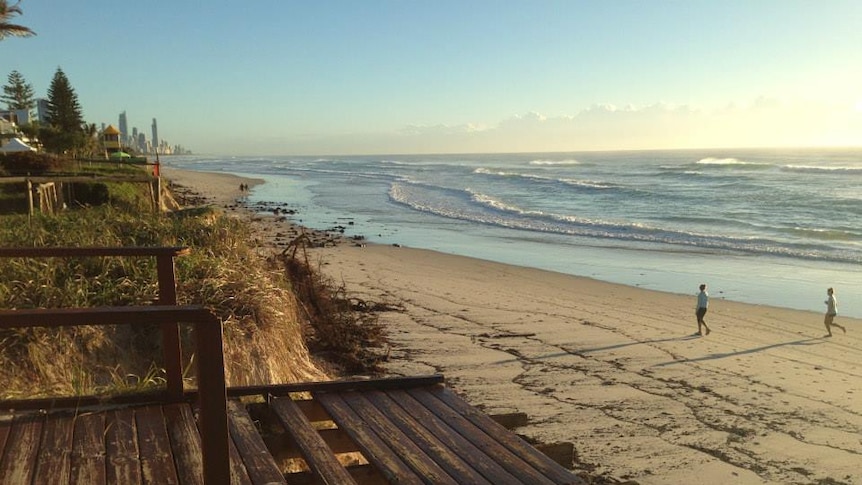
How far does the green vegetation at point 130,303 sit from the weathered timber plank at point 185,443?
659mm

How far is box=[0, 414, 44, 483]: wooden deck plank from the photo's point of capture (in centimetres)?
298

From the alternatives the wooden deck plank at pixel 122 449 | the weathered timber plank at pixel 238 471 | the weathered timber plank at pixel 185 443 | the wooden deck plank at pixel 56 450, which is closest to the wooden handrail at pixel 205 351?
the weathered timber plank at pixel 185 443

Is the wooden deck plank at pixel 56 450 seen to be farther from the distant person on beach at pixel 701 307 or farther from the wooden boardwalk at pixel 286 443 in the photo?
the distant person on beach at pixel 701 307

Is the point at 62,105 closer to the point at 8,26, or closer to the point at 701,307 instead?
the point at 8,26

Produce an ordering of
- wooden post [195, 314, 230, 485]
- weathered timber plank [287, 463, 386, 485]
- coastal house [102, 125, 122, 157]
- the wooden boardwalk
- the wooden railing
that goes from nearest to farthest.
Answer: the wooden railing, wooden post [195, 314, 230, 485], the wooden boardwalk, weathered timber plank [287, 463, 386, 485], coastal house [102, 125, 122, 157]

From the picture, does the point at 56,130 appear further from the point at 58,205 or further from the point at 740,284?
the point at 740,284

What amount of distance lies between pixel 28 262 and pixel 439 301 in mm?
8212

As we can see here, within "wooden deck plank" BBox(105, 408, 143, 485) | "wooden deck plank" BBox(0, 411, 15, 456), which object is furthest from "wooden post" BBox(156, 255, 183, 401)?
"wooden deck plank" BBox(0, 411, 15, 456)

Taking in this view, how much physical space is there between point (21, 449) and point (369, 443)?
→ 173 centimetres

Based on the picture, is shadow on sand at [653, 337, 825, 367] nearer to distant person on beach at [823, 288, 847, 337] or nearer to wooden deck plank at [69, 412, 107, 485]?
distant person on beach at [823, 288, 847, 337]

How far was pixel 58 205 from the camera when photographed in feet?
49.4

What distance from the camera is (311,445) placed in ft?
11.6

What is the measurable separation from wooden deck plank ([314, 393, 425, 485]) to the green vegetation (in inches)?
51.3

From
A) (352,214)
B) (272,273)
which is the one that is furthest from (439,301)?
(352,214)
